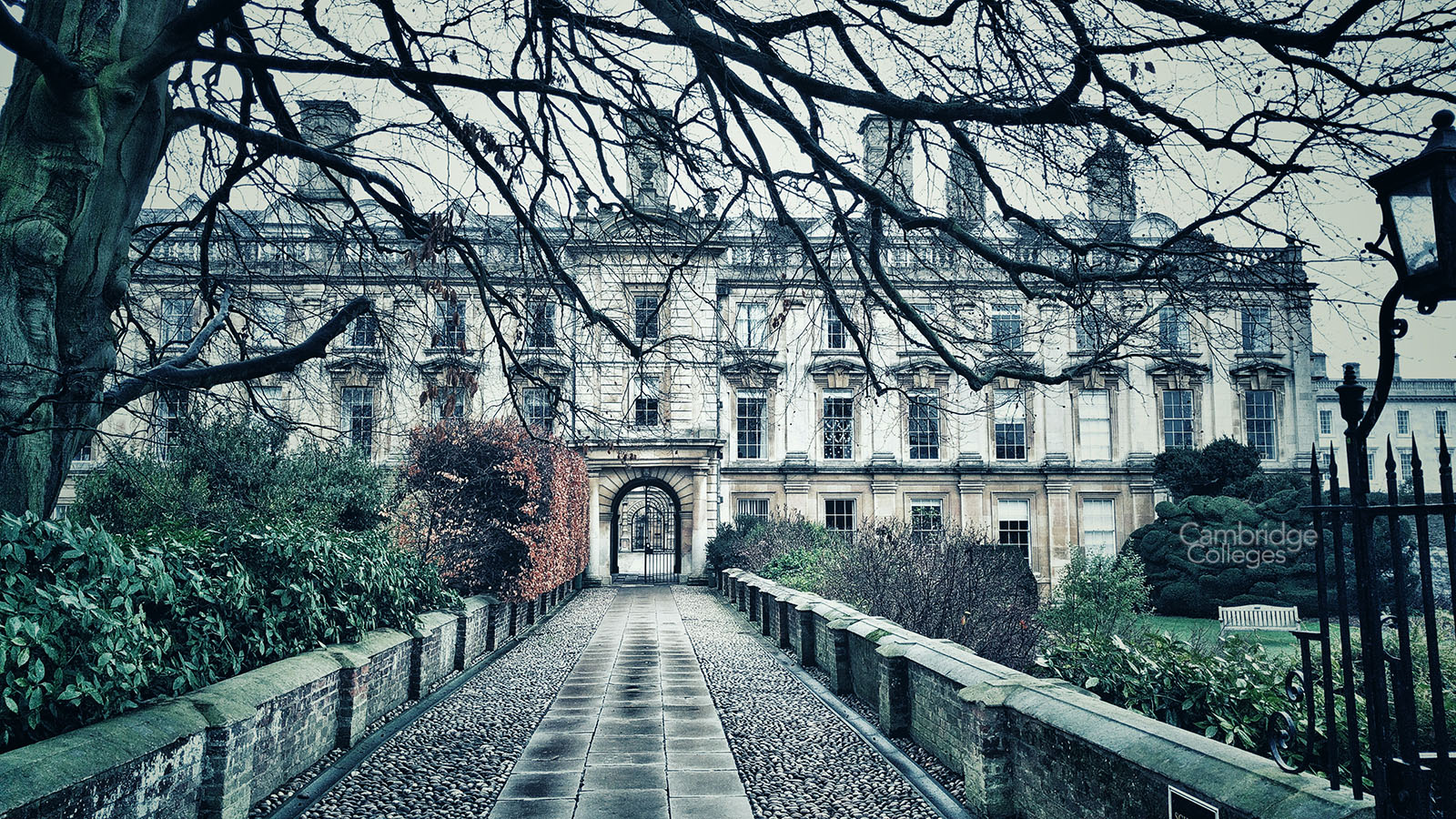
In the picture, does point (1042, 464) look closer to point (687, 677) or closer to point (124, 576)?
point (687, 677)

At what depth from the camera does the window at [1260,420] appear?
34.4m

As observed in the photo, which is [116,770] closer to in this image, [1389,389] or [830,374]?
[1389,389]

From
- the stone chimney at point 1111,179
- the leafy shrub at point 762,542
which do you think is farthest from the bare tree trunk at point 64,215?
the leafy shrub at point 762,542

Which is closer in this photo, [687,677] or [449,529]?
[687,677]

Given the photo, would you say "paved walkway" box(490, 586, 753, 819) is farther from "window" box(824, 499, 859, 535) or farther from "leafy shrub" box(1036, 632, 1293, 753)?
"window" box(824, 499, 859, 535)

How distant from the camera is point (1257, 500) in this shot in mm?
26797

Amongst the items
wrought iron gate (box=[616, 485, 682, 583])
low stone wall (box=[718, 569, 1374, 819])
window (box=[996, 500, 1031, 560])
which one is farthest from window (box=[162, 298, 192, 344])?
window (box=[996, 500, 1031, 560])

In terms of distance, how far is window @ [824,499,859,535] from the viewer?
33.1 meters

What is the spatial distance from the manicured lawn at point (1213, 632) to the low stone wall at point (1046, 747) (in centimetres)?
707

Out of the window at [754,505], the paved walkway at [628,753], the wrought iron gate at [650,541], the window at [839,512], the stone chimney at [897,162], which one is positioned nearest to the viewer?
the paved walkway at [628,753]

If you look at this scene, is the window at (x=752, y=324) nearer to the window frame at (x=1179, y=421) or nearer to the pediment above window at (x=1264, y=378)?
the window frame at (x=1179, y=421)

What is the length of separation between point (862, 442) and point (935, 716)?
26689 mm

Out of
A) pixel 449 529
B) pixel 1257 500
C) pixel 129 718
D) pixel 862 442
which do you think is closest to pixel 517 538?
pixel 449 529

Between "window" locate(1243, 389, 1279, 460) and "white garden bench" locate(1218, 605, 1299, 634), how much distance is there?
59.0ft
